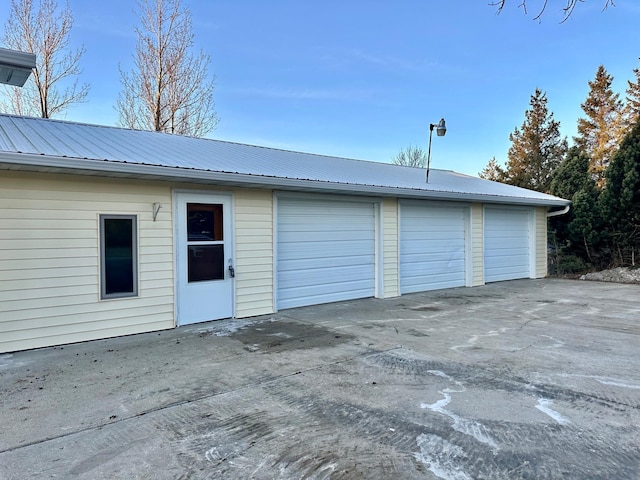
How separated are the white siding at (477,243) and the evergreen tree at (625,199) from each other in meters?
4.21

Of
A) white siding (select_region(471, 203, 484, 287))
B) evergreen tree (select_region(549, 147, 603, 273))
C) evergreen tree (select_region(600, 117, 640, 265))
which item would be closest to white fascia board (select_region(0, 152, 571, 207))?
white siding (select_region(471, 203, 484, 287))

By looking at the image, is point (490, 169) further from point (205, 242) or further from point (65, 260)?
point (65, 260)

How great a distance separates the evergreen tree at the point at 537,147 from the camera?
24.3 m

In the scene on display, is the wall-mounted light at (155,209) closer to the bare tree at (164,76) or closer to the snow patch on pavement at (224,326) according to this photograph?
the snow patch on pavement at (224,326)

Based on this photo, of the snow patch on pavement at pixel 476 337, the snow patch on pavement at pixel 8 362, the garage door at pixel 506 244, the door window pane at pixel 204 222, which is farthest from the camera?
the garage door at pixel 506 244

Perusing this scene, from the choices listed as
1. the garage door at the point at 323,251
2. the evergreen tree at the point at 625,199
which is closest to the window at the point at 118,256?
the garage door at the point at 323,251

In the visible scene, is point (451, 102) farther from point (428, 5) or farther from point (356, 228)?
point (356, 228)

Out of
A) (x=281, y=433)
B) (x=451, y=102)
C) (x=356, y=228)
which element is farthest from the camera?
(x=451, y=102)

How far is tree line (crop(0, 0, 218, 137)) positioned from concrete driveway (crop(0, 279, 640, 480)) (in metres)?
13.3

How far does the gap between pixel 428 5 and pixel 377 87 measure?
6316 mm

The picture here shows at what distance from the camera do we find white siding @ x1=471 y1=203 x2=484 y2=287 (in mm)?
10648

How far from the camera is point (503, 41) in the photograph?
1002 cm

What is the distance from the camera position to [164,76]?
16.4m

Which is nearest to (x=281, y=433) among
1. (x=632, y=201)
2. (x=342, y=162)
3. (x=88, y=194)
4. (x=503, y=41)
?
(x=88, y=194)
